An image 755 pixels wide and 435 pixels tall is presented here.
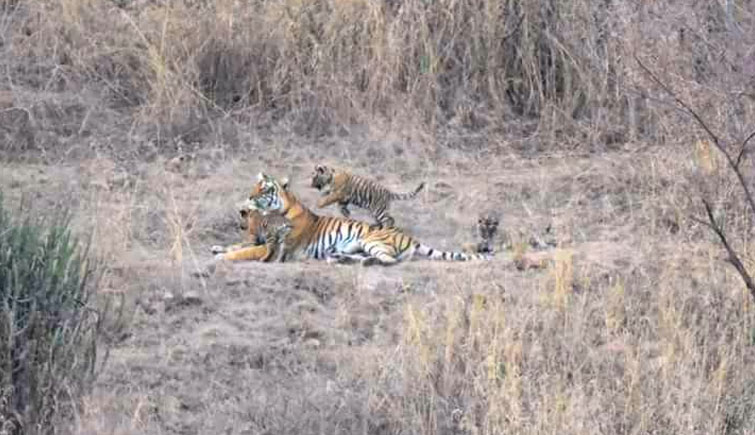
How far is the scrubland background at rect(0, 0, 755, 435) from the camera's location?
7.74m

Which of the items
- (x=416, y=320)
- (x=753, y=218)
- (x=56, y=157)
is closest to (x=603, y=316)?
(x=416, y=320)

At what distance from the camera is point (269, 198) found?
10648 millimetres

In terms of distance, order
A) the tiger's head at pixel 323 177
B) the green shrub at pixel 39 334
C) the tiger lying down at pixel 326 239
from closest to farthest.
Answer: the green shrub at pixel 39 334
the tiger lying down at pixel 326 239
the tiger's head at pixel 323 177

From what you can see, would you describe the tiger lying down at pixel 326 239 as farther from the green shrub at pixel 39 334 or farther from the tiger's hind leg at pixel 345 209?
the green shrub at pixel 39 334

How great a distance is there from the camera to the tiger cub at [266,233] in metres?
10.2

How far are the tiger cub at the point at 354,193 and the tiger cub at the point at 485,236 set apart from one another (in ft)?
1.98

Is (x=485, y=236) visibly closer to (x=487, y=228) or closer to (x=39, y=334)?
(x=487, y=228)

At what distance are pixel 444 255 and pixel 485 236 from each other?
401 mm

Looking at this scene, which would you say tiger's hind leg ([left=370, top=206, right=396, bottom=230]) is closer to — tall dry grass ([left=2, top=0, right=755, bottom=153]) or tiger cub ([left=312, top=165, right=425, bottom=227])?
tiger cub ([left=312, top=165, right=425, bottom=227])

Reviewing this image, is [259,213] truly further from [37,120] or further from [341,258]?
[37,120]

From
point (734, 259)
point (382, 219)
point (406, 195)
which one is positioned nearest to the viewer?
point (734, 259)

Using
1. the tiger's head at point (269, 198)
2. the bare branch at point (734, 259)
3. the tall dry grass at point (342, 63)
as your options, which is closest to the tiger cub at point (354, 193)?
the tiger's head at point (269, 198)

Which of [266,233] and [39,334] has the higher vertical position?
[39,334]

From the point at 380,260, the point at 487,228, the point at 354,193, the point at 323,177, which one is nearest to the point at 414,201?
the point at 354,193
